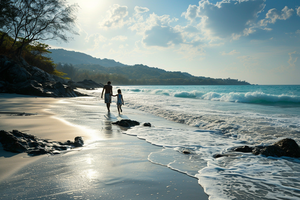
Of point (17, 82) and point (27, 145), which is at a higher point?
point (17, 82)

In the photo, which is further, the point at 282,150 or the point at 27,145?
the point at 282,150

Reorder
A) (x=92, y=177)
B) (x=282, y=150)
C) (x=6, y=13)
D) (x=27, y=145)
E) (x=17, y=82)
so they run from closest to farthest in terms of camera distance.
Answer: (x=92, y=177) < (x=27, y=145) < (x=282, y=150) < (x=17, y=82) < (x=6, y=13)

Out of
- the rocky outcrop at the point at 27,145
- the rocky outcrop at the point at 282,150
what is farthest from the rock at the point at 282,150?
the rocky outcrop at the point at 27,145

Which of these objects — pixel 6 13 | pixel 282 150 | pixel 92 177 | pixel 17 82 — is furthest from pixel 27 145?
pixel 6 13

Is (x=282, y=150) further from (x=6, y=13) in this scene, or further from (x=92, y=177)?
(x=6, y=13)

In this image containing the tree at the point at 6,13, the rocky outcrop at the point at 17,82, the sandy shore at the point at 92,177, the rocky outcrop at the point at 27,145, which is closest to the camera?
the sandy shore at the point at 92,177

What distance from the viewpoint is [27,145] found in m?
3.70

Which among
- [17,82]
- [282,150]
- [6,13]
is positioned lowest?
[282,150]

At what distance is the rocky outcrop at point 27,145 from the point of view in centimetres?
351

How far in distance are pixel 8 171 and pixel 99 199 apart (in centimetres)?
171

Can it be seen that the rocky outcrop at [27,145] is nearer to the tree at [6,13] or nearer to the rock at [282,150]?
the rock at [282,150]

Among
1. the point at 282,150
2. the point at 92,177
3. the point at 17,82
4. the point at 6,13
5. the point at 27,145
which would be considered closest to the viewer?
the point at 92,177

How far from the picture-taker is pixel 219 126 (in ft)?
25.8

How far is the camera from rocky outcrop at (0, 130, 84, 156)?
3506 millimetres
